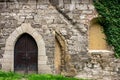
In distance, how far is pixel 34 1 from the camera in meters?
12.9

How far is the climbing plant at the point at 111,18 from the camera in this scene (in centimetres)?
1291

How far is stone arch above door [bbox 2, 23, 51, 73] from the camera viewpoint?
1279 centimetres

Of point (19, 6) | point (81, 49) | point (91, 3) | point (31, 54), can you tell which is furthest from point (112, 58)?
point (19, 6)

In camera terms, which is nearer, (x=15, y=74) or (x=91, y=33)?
(x=15, y=74)

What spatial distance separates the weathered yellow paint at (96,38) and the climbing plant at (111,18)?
0.80 ft

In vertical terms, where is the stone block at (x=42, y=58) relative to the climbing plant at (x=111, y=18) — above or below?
below

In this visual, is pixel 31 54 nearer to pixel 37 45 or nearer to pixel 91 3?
pixel 37 45

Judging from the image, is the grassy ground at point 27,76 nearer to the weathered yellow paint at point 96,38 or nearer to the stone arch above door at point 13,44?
the stone arch above door at point 13,44

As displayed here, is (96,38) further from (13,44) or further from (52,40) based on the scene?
(13,44)

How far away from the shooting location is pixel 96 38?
43.4ft

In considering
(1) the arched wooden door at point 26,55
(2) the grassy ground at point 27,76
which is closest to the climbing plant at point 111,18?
(2) the grassy ground at point 27,76

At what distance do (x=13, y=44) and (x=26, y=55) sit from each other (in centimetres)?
60

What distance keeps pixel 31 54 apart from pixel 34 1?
74.3 inches

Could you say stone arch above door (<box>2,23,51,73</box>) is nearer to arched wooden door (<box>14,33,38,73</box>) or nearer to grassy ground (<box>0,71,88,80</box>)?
arched wooden door (<box>14,33,38,73</box>)
